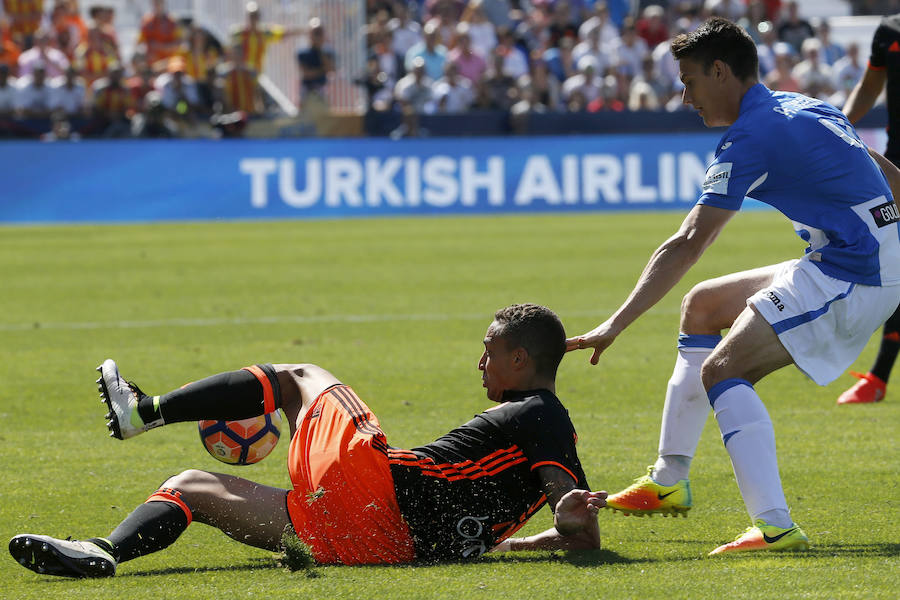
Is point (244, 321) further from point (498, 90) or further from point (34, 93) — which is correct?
point (498, 90)

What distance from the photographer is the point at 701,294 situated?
4.99 m

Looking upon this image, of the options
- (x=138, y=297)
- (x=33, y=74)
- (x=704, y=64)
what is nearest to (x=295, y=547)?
(x=704, y=64)

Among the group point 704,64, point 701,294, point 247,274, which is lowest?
point 247,274

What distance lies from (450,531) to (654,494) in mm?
1078

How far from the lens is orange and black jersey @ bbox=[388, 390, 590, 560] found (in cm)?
427

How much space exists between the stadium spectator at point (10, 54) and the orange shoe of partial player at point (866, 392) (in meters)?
18.3

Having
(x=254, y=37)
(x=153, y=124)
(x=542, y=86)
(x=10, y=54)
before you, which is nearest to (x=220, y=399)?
(x=153, y=124)

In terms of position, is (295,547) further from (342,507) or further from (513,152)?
(513,152)

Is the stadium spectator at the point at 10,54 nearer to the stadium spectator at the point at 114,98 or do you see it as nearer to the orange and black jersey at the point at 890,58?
the stadium spectator at the point at 114,98

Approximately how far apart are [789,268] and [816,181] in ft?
1.16

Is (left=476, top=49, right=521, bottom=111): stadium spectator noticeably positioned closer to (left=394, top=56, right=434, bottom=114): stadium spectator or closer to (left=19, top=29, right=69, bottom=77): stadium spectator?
(left=394, top=56, right=434, bottom=114): stadium spectator

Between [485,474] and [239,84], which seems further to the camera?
[239,84]

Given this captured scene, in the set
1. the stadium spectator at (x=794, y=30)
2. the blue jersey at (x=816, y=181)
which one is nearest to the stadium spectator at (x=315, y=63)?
the stadium spectator at (x=794, y=30)

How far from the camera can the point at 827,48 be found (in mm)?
25500
